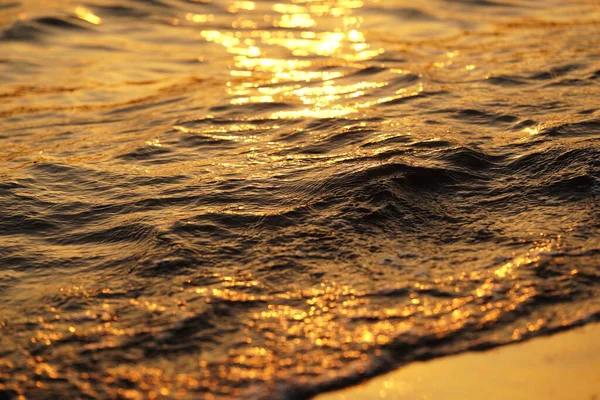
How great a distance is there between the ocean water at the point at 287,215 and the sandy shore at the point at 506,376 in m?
0.06

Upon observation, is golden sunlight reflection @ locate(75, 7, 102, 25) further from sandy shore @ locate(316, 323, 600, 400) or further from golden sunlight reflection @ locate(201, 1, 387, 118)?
sandy shore @ locate(316, 323, 600, 400)

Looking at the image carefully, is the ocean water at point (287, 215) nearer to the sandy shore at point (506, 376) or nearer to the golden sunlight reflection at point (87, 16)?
the sandy shore at point (506, 376)

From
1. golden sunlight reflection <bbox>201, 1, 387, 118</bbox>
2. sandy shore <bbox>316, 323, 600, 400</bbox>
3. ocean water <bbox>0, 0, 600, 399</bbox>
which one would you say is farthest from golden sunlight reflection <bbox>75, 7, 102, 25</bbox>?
sandy shore <bbox>316, 323, 600, 400</bbox>

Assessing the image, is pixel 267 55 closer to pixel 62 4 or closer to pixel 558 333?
pixel 62 4

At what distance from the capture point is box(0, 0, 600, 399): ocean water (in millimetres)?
2842

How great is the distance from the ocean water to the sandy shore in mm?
60

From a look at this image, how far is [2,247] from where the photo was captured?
148 inches

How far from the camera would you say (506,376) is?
8.71 feet

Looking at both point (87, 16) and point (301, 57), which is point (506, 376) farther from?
point (87, 16)

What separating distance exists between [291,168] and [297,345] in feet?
5.78

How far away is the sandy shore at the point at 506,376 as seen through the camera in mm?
2564

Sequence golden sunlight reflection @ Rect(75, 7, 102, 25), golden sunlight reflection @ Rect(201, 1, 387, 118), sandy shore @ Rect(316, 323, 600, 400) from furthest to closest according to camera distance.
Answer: golden sunlight reflection @ Rect(75, 7, 102, 25)
golden sunlight reflection @ Rect(201, 1, 387, 118)
sandy shore @ Rect(316, 323, 600, 400)

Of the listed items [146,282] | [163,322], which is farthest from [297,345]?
[146,282]

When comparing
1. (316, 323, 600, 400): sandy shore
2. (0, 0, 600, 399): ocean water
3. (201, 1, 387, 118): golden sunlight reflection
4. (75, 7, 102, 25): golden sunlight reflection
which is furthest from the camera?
(75, 7, 102, 25): golden sunlight reflection
